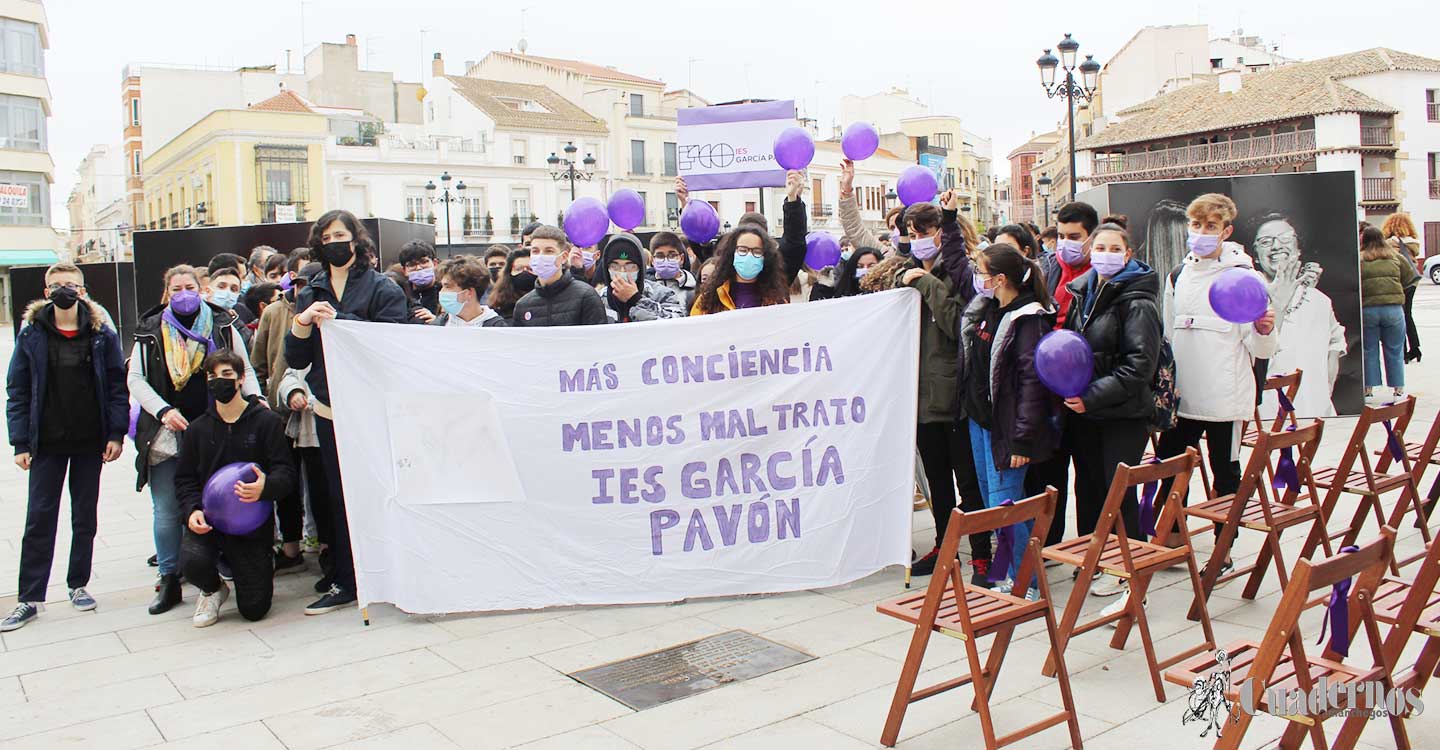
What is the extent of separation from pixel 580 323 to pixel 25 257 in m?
49.0

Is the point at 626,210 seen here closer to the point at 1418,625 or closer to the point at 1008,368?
the point at 1008,368

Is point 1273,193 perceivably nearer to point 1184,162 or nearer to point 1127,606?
point 1127,606

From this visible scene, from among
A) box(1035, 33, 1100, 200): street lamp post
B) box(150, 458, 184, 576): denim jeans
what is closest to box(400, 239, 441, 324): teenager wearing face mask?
box(150, 458, 184, 576): denim jeans

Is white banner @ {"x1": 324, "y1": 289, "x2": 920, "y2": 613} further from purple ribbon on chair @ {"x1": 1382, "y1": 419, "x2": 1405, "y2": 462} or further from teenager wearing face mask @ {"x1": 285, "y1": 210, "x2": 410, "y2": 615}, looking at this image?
purple ribbon on chair @ {"x1": 1382, "y1": 419, "x2": 1405, "y2": 462}

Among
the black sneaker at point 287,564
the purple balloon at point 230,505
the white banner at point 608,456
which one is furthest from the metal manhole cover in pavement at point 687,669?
the black sneaker at point 287,564

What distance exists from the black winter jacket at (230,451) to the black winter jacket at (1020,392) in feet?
11.4

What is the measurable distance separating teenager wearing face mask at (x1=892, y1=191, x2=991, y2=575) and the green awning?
4861cm

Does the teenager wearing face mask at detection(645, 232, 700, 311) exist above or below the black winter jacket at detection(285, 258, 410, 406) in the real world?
above

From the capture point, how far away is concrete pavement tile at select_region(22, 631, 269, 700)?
15.9 feet

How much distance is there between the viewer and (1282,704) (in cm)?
302

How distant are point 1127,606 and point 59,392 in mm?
5177

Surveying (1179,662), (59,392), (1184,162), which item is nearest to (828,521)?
(1179,662)

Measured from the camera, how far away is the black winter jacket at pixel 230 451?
5727 mm

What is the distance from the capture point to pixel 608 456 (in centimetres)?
554
